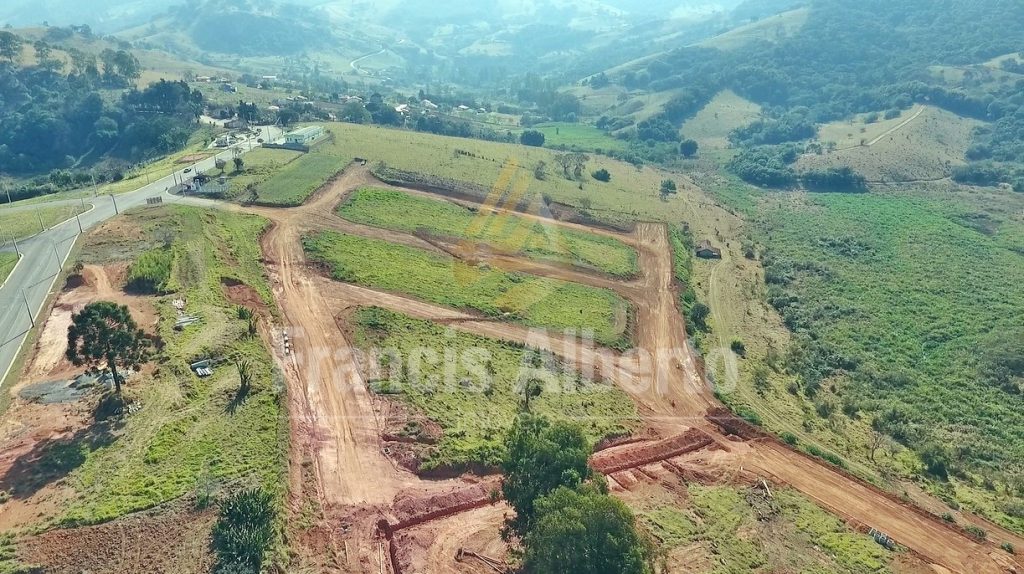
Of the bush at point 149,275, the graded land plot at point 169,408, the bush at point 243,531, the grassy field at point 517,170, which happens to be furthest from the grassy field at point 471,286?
the bush at point 243,531

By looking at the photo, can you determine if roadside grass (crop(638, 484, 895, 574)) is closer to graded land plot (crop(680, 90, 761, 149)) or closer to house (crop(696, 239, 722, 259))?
house (crop(696, 239, 722, 259))

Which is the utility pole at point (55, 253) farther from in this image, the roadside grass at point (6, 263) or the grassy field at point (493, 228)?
the grassy field at point (493, 228)

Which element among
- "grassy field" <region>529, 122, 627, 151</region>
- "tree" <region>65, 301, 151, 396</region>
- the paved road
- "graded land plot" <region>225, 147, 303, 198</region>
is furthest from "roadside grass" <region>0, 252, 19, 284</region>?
"grassy field" <region>529, 122, 627, 151</region>

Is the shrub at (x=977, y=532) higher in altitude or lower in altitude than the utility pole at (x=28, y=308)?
lower

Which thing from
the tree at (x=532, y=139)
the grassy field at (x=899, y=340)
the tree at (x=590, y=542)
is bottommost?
the grassy field at (x=899, y=340)

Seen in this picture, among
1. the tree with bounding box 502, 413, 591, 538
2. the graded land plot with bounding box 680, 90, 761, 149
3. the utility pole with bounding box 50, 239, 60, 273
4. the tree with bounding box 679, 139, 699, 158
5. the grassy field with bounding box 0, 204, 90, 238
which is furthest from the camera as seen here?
the graded land plot with bounding box 680, 90, 761, 149

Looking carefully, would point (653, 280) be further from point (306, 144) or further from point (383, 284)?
point (306, 144)

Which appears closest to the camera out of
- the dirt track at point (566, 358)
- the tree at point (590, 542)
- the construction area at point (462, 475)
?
the tree at point (590, 542)
